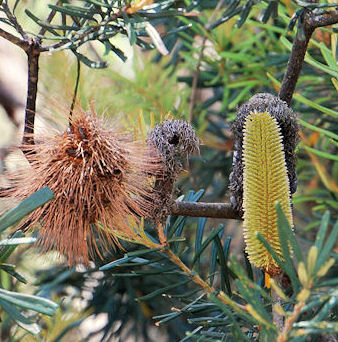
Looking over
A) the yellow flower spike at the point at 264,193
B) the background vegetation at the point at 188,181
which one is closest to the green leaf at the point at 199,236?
the background vegetation at the point at 188,181

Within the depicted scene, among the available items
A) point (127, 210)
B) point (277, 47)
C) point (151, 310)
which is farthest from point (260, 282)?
point (277, 47)

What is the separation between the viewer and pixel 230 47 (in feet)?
3.12

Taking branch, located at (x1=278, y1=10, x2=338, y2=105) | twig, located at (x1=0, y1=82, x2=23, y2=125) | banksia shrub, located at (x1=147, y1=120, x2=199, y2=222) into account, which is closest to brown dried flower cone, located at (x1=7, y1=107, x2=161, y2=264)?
banksia shrub, located at (x1=147, y1=120, x2=199, y2=222)

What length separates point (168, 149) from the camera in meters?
0.43

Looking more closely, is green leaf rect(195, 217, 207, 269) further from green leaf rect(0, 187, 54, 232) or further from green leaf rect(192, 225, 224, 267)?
green leaf rect(0, 187, 54, 232)

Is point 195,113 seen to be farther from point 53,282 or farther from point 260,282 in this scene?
point 260,282

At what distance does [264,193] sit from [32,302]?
0.14 m

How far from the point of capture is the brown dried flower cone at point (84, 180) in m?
0.39

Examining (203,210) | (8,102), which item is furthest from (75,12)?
(8,102)

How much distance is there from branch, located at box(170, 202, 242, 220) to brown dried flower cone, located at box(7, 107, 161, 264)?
19 millimetres

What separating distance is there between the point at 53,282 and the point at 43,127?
411 millimetres

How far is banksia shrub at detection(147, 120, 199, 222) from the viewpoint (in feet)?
1.39

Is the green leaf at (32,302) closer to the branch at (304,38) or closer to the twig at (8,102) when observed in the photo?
the branch at (304,38)

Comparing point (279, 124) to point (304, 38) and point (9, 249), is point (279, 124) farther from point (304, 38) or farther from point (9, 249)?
point (9, 249)
